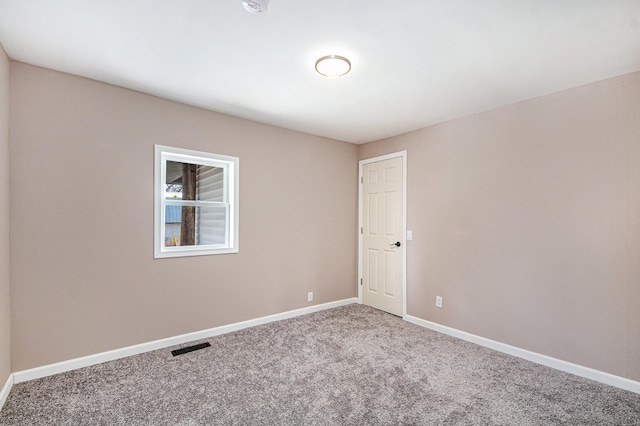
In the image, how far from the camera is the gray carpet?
1970mm

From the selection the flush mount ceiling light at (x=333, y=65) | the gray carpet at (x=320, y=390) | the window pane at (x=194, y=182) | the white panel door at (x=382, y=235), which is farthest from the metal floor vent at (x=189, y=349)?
the flush mount ceiling light at (x=333, y=65)

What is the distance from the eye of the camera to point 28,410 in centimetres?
201

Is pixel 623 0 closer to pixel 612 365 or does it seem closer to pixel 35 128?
pixel 612 365

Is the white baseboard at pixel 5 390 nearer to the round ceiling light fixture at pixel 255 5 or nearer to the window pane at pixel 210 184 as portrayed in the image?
the window pane at pixel 210 184

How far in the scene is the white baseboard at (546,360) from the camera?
2346mm

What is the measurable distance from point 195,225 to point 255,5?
239 centimetres

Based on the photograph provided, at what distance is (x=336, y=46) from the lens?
208 centimetres

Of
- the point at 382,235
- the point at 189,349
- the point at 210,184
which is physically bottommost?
the point at 189,349

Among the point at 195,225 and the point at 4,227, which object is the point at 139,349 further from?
the point at 4,227

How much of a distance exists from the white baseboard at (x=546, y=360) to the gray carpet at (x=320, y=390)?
8cm

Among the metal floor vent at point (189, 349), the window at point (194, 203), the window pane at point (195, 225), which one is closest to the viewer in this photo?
the metal floor vent at point (189, 349)

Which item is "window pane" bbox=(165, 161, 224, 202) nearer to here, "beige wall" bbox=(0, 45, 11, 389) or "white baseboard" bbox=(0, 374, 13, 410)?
"beige wall" bbox=(0, 45, 11, 389)

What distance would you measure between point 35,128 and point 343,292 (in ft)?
12.7

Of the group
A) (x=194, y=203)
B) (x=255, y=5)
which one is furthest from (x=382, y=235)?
(x=255, y=5)
